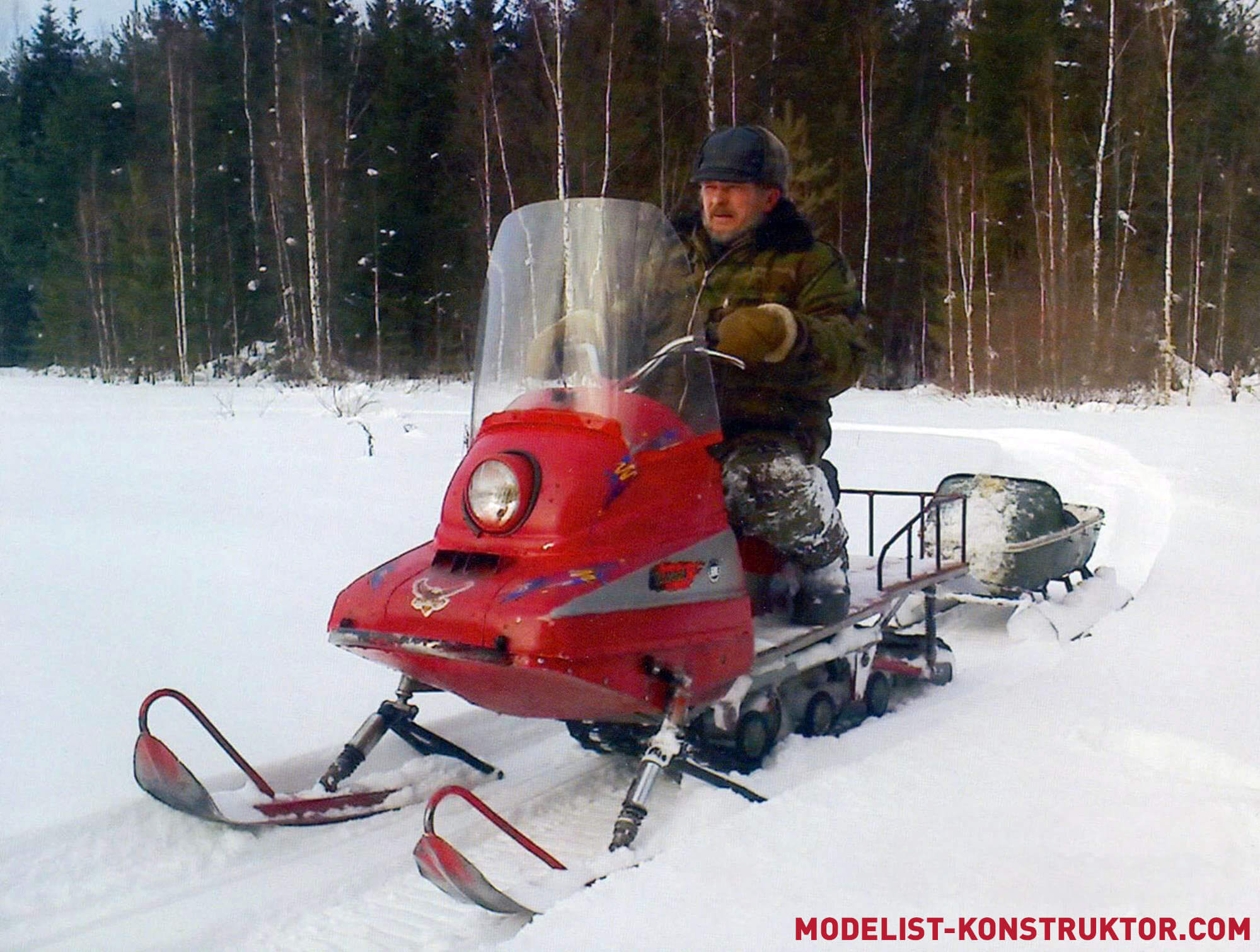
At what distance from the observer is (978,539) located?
5.45 meters

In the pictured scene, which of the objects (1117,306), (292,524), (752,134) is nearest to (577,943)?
(752,134)

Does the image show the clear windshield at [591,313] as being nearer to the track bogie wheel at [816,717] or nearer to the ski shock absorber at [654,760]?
the ski shock absorber at [654,760]

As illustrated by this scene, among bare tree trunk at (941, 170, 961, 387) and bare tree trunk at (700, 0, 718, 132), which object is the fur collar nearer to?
bare tree trunk at (700, 0, 718, 132)

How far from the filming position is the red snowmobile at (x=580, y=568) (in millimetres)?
2643

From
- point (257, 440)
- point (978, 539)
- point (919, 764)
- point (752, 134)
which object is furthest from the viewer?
point (257, 440)

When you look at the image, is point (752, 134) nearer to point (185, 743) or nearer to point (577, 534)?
point (577, 534)

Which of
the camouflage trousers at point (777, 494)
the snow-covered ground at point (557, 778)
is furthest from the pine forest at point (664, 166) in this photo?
the camouflage trousers at point (777, 494)

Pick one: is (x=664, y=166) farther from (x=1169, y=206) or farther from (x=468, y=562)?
(x=468, y=562)

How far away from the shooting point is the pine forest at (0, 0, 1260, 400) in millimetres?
19781

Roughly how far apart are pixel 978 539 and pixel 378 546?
2.92 metres

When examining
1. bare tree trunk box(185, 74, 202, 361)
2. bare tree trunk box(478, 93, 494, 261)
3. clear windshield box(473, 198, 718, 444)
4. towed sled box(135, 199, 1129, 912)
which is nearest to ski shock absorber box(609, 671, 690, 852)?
towed sled box(135, 199, 1129, 912)

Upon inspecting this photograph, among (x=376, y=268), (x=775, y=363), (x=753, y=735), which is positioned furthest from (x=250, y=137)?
(x=753, y=735)

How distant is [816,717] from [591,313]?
4.93 ft

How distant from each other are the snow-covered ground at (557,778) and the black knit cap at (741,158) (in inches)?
66.3
